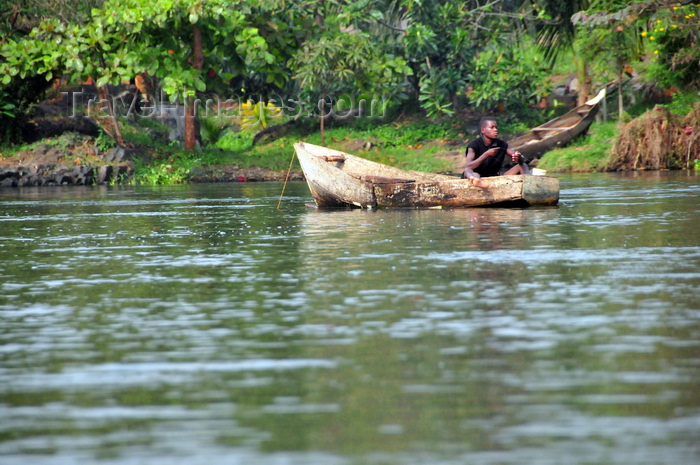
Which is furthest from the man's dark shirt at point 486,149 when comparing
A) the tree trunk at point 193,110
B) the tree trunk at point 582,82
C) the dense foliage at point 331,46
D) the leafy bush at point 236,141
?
the leafy bush at point 236,141

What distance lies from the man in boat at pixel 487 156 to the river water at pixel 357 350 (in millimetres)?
4066

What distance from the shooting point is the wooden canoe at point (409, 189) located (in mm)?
16094

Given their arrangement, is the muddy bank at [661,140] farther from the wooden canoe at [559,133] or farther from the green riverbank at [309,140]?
the wooden canoe at [559,133]

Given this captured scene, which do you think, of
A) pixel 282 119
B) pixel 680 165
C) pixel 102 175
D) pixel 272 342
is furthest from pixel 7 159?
pixel 272 342

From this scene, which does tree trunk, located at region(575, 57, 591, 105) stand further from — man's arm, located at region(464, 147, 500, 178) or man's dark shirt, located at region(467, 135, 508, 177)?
man's arm, located at region(464, 147, 500, 178)

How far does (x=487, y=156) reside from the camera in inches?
642

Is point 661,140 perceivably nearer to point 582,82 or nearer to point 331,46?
point 582,82

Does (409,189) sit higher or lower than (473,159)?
lower

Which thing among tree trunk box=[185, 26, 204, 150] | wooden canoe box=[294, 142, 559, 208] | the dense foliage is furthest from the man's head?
tree trunk box=[185, 26, 204, 150]

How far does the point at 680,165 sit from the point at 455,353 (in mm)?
24043

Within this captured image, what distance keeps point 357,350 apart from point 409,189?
36.1 ft

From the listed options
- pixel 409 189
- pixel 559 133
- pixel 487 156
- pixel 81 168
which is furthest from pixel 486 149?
pixel 81 168

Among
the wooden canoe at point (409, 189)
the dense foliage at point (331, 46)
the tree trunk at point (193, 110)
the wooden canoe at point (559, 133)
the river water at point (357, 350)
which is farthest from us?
the tree trunk at point (193, 110)

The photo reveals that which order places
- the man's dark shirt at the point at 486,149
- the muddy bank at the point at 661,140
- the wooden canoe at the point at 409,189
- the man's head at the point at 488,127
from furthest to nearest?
the muddy bank at the point at 661,140, the man's dark shirt at the point at 486,149, the man's head at the point at 488,127, the wooden canoe at the point at 409,189
